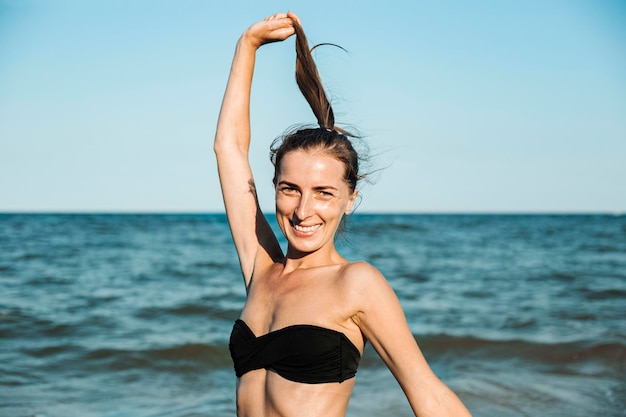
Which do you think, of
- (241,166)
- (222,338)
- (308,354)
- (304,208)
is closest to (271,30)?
(241,166)

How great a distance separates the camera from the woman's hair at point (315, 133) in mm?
2830

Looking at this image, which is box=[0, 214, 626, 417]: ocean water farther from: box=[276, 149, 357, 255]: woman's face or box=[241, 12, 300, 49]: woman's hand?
box=[241, 12, 300, 49]: woman's hand

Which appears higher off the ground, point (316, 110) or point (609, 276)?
point (316, 110)

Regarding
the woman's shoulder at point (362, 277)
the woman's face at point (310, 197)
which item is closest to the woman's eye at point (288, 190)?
the woman's face at point (310, 197)

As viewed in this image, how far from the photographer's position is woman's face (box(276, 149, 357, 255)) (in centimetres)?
279

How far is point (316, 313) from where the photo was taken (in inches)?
107

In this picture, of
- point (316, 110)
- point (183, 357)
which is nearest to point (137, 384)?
point (183, 357)

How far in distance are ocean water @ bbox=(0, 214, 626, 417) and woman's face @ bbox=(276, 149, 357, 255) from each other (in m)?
0.40

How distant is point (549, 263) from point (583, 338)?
11.7 meters

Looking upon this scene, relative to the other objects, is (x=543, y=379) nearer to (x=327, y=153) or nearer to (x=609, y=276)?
(x=327, y=153)

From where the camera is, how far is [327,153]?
9.20ft

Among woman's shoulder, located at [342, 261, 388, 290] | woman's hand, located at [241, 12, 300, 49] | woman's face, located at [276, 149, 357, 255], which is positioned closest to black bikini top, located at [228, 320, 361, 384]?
woman's shoulder, located at [342, 261, 388, 290]

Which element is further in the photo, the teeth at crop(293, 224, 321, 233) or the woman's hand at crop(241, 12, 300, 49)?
the woman's hand at crop(241, 12, 300, 49)

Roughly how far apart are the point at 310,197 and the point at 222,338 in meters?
6.93
